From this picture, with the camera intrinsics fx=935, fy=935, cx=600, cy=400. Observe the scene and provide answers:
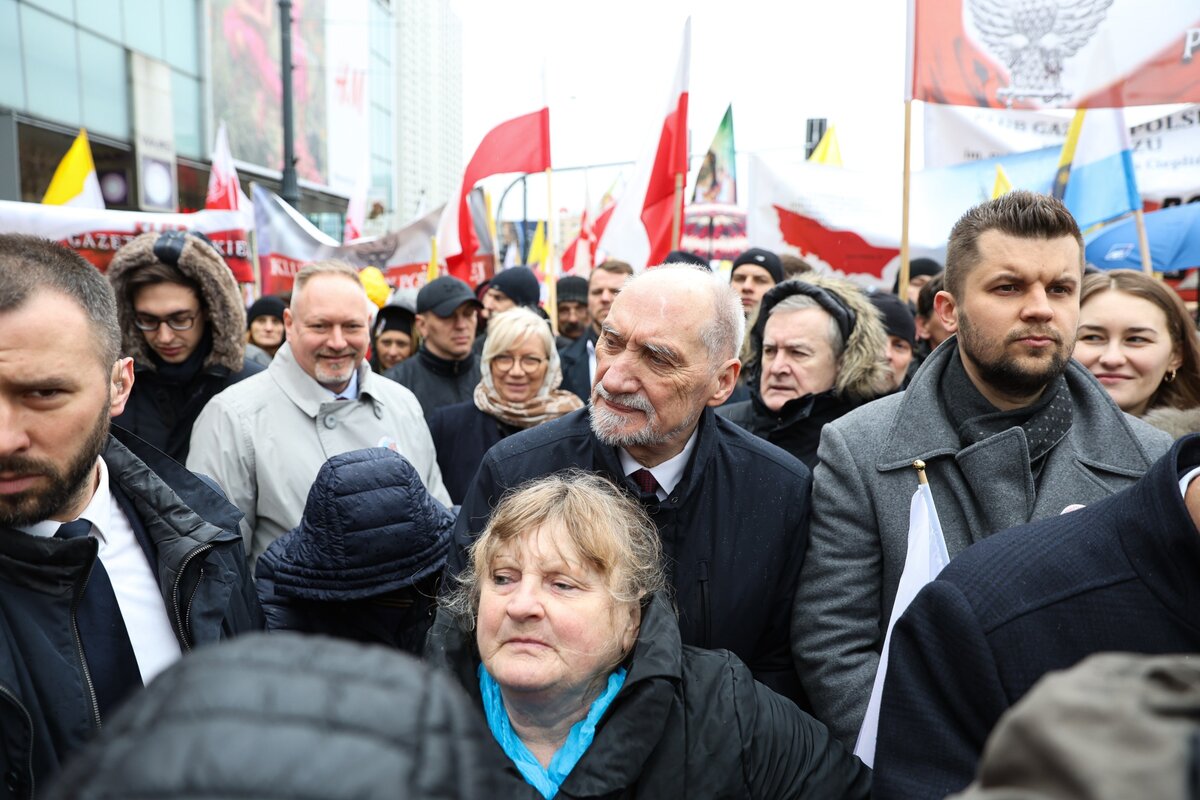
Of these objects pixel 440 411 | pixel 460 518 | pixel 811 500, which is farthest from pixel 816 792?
pixel 440 411

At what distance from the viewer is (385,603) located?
2377 millimetres

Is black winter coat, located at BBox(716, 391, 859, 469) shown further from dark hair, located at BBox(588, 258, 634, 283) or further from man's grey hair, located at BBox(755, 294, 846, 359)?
dark hair, located at BBox(588, 258, 634, 283)

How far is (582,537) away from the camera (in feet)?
6.55

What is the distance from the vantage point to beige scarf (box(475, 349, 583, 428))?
4273 mm

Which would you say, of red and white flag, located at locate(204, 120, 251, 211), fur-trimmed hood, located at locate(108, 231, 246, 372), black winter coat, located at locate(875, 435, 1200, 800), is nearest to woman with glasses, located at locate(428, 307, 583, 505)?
fur-trimmed hood, located at locate(108, 231, 246, 372)

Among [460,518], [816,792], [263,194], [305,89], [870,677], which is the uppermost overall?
[305,89]

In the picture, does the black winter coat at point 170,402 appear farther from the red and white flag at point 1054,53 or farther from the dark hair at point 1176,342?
the red and white flag at point 1054,53

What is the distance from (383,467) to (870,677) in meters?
1.28

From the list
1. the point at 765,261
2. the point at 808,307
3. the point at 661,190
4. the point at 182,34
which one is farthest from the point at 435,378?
the point at 182,34

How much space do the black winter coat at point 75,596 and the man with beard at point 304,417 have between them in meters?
1.16

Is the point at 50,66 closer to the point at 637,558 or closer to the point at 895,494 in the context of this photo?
the point at 637,558

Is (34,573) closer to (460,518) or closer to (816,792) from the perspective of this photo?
(460,518)

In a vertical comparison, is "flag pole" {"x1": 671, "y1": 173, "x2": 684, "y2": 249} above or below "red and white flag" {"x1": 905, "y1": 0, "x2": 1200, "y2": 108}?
below

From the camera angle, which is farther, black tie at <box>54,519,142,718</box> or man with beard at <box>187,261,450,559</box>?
man with beard at <box>187,261,450,559</box>
